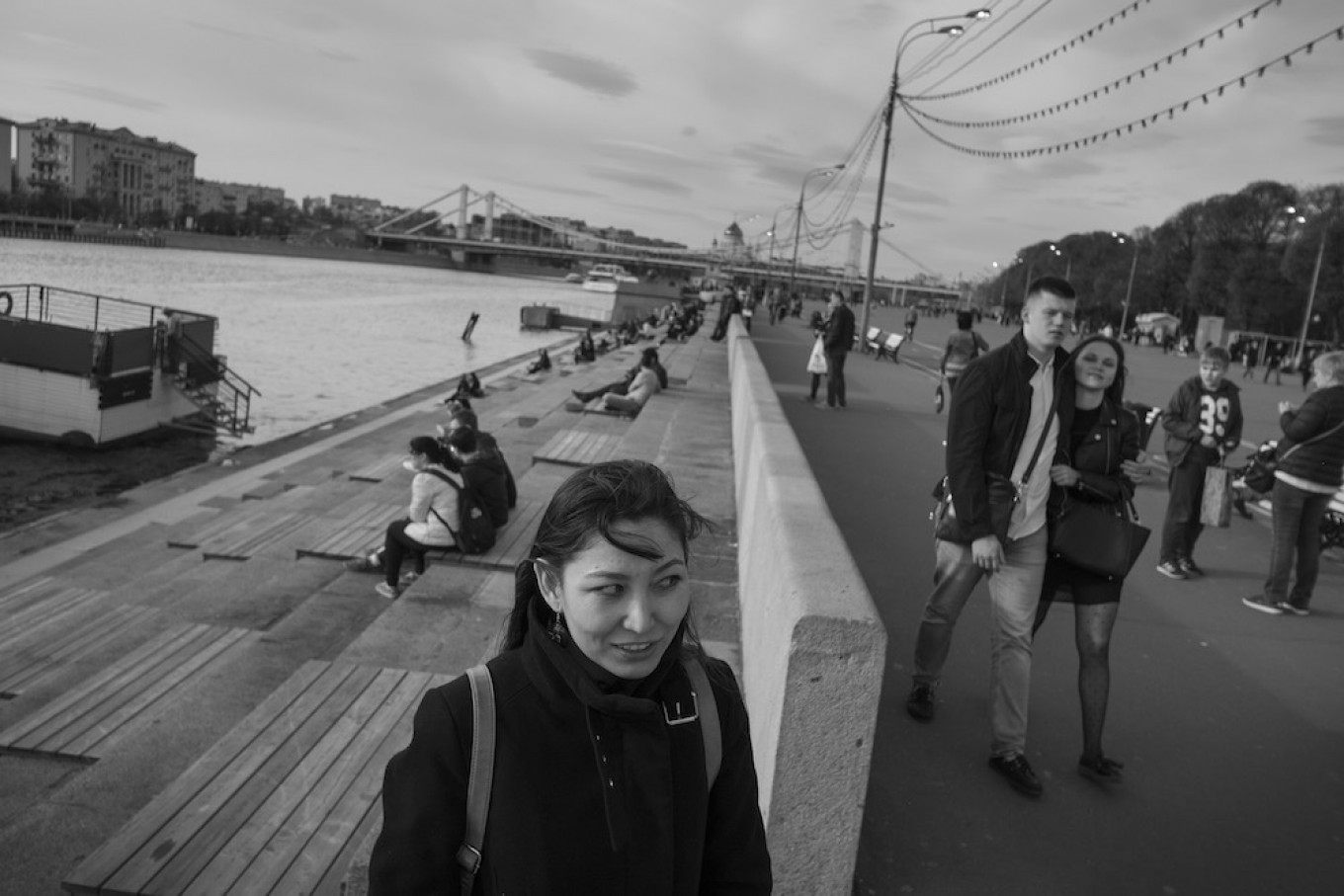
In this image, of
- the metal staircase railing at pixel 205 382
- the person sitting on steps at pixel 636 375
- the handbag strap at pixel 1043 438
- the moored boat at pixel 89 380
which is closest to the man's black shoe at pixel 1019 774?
the handbag strap at pixel 1043 438

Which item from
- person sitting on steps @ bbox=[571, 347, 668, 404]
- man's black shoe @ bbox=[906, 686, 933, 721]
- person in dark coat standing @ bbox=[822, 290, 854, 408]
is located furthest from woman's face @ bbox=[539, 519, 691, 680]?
person sitting on steps @ bbox=[571, 347, 668, 404]

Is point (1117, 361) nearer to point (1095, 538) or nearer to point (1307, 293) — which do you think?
point (1095, 538)

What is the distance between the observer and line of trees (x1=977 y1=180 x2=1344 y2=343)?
53625mm

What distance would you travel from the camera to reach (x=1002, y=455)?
4008 mm

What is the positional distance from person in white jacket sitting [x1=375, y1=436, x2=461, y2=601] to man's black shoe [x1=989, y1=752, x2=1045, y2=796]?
13.4ft

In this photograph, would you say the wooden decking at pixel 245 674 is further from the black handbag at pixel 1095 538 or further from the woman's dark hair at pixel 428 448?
the black handbag at pixel 1095 538

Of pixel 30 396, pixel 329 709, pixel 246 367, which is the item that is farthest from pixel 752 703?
pixel 246 367

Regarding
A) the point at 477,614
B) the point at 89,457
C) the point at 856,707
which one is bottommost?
the point at 89,457

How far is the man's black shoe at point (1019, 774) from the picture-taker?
3910mm

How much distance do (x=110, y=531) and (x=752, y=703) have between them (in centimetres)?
1224

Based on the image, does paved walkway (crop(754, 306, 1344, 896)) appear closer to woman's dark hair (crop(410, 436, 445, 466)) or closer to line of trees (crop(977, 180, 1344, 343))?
woman's dark hair (crop(410, 436, 445, 466))

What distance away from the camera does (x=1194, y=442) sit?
276 inches

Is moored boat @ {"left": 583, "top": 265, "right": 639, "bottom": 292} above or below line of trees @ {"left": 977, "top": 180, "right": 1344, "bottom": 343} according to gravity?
below

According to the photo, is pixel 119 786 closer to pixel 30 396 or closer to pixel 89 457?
pixel 89 457
